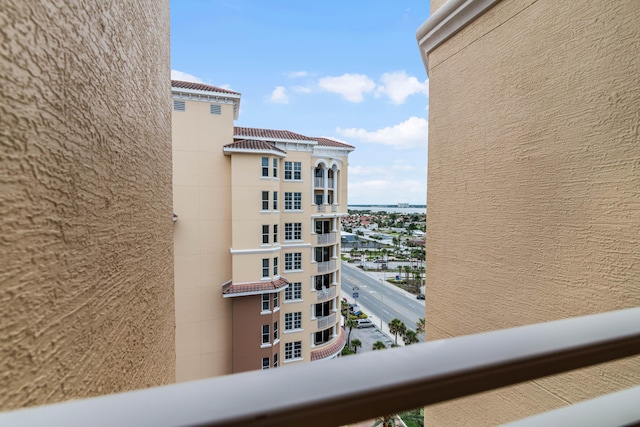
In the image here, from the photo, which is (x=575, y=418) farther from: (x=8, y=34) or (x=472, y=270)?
(x=472, y=270)

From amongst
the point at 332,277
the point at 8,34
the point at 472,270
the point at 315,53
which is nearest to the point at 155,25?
the point at 8,34

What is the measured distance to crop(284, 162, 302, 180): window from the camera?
12977 mm

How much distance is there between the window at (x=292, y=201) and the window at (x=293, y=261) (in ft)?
6.53

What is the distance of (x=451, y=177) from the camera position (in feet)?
9.20

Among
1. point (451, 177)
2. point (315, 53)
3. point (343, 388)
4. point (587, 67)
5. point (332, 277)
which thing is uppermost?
point (315, 53)

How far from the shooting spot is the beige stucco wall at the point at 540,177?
1492mm

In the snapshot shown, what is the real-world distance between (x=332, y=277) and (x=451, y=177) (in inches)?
500

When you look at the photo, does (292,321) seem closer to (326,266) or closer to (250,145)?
(326,266)

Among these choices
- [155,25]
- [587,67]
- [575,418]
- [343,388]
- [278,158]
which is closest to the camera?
[343,388]

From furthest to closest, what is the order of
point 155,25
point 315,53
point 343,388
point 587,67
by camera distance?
point 315,53 < point 155,25 < point 587,67 < point 343,388

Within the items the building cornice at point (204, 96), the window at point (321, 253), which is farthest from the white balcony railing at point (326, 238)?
the building cornice at point (204, 96)

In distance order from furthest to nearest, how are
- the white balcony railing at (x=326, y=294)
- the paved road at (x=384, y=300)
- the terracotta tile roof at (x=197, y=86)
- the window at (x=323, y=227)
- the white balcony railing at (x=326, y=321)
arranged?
the paved road at (x=384, y=300), the window at (x=323, y=227), the white balcony railing at (x=326, y=321), the white balcony railing at (x=326, y=294), the terracotta tile roof at (x=197, y=86)

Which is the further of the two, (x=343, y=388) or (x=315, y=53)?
(x=315, y=53)

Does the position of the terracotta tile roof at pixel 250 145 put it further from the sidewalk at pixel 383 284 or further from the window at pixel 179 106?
the sidewalk at pixel 383 284
